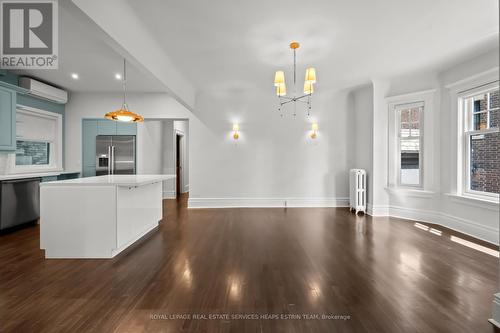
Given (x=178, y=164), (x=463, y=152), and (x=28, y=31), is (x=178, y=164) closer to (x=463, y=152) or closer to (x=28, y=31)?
(x=28, y=31)

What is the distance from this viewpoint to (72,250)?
9.99 feet

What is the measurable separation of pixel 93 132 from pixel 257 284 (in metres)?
5.99

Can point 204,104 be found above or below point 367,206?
above

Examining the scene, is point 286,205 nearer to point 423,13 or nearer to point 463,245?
point 463,245

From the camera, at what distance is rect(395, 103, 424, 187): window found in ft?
16.3

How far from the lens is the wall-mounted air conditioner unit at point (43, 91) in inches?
194

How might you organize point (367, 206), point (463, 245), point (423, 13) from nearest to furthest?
point (423, 13)
point (463, 245)
point (367, 206)

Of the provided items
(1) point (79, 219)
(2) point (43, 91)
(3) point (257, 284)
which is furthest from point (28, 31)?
(3) point (257, 284)

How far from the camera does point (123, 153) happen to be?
20.8ft

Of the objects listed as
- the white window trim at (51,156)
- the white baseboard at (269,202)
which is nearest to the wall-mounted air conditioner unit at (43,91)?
the white window trim at (51,156)

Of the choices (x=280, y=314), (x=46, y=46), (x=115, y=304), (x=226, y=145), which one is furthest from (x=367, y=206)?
(x=46, y=46)

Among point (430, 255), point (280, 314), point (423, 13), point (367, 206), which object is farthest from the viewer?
point (367, 206)

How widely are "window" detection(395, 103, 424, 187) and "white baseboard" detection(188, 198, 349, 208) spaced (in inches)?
60.5

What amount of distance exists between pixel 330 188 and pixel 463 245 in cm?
298
